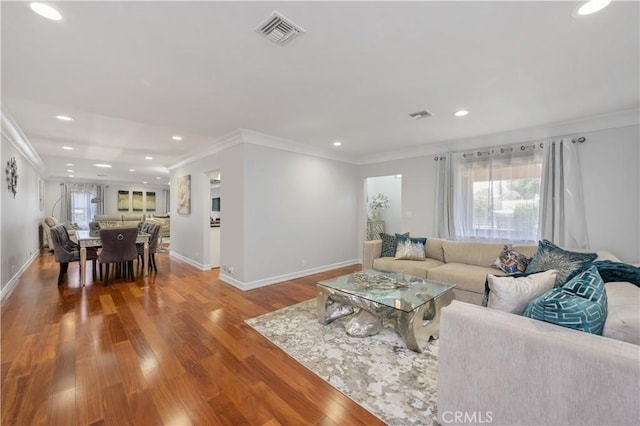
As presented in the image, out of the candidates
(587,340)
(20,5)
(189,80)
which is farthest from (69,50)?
(587,340)

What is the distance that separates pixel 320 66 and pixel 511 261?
3161 mm

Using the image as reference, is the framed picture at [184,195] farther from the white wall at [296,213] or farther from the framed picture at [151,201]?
the framed picture at [151,201]

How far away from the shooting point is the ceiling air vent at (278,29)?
64.2 inches

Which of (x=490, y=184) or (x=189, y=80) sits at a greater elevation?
(x=189, y=80)

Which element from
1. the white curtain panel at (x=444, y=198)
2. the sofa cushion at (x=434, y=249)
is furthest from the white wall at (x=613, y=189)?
the sofa cushion at (x=434, y=249)

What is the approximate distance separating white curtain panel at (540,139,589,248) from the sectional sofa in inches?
98.4

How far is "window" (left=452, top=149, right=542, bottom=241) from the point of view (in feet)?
12.7

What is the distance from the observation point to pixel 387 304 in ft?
7.61

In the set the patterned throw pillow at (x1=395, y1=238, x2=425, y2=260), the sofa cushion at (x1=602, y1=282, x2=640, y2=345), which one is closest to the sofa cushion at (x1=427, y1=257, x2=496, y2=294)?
the patterned throw pillow at (x1=395, y1=238, x2=425, y2=260)

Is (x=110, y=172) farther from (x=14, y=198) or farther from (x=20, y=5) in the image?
(x=20, y=5)

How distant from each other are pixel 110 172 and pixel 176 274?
6.03 m

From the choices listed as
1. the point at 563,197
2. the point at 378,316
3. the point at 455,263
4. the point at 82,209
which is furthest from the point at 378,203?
the point at 82,209

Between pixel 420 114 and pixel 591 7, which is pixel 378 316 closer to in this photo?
pixel 420 114

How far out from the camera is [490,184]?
421 cm
